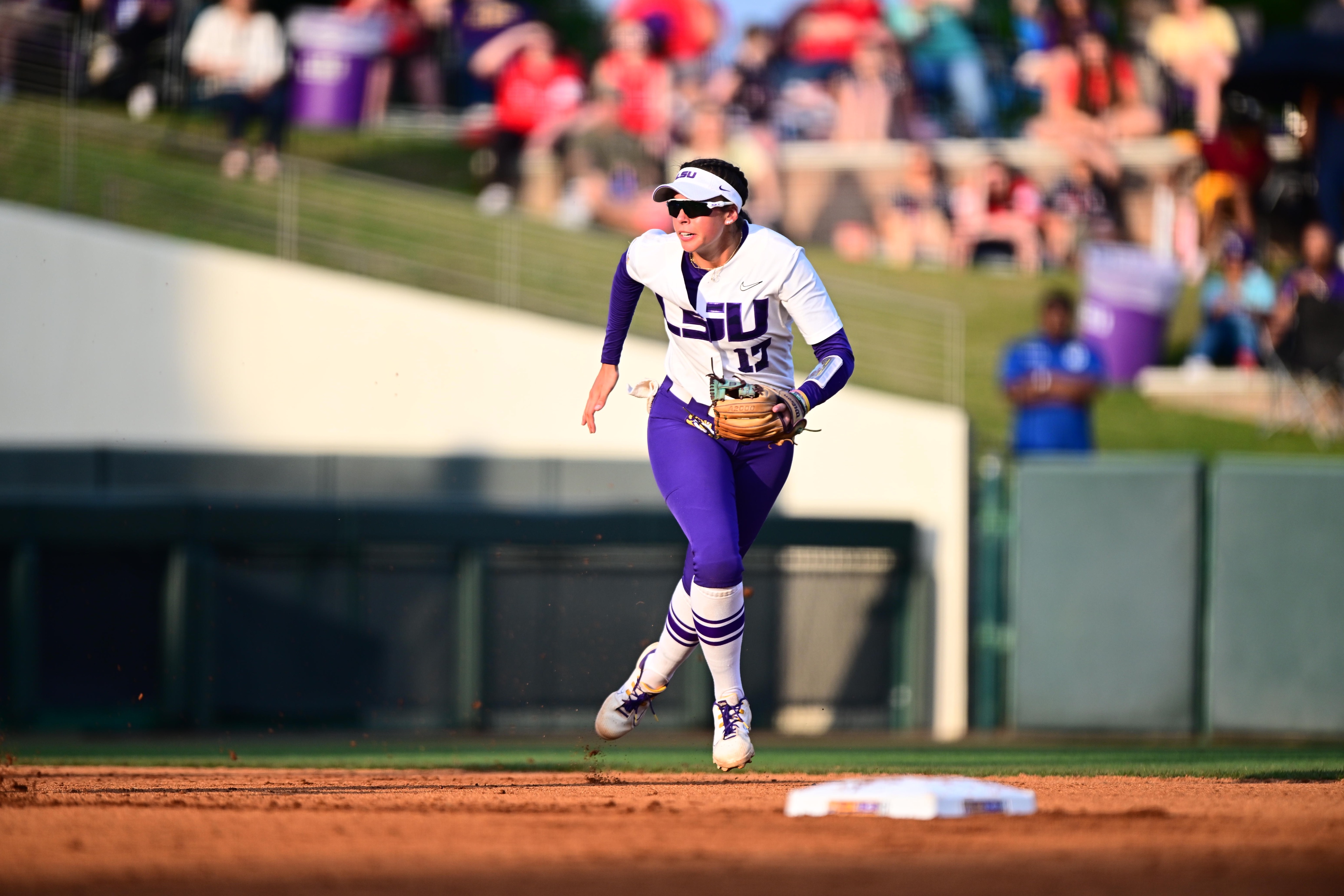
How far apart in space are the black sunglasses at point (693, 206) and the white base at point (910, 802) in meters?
2.40

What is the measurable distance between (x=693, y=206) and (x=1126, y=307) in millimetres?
11505

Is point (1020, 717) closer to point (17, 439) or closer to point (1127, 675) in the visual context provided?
point (1127, 675)

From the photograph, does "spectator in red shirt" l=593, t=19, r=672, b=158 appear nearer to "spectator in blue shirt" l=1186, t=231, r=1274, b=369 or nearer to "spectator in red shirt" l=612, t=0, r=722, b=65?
"spectator in red shirt" l=612, t=0, r=722, b=65

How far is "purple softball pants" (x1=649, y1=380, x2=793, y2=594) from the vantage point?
6812 millimetres

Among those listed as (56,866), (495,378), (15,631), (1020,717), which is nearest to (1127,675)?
(1020,717)

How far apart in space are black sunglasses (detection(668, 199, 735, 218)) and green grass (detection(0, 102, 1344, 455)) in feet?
27.9

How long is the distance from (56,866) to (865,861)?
7.38 feet

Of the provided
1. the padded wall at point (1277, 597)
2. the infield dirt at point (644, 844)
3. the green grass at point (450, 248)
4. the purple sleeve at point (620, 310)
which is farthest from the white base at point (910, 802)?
the green grass at point (450, 248)

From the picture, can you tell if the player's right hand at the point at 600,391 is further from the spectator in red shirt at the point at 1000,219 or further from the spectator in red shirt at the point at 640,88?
the spectator in red shirt at the point at 1000,219

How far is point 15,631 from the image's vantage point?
1196 centimetres

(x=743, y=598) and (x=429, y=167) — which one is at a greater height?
(x=429, y=167)

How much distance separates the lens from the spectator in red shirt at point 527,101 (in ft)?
63.8

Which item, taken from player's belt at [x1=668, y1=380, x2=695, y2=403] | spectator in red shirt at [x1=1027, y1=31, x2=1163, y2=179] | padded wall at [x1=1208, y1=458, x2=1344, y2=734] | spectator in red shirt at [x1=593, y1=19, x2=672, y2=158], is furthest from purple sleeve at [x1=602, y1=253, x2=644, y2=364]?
spectator in red shirt at [x1=1027, y1=31, x2=1163, y2=179]

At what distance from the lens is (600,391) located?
7551 millimetres
